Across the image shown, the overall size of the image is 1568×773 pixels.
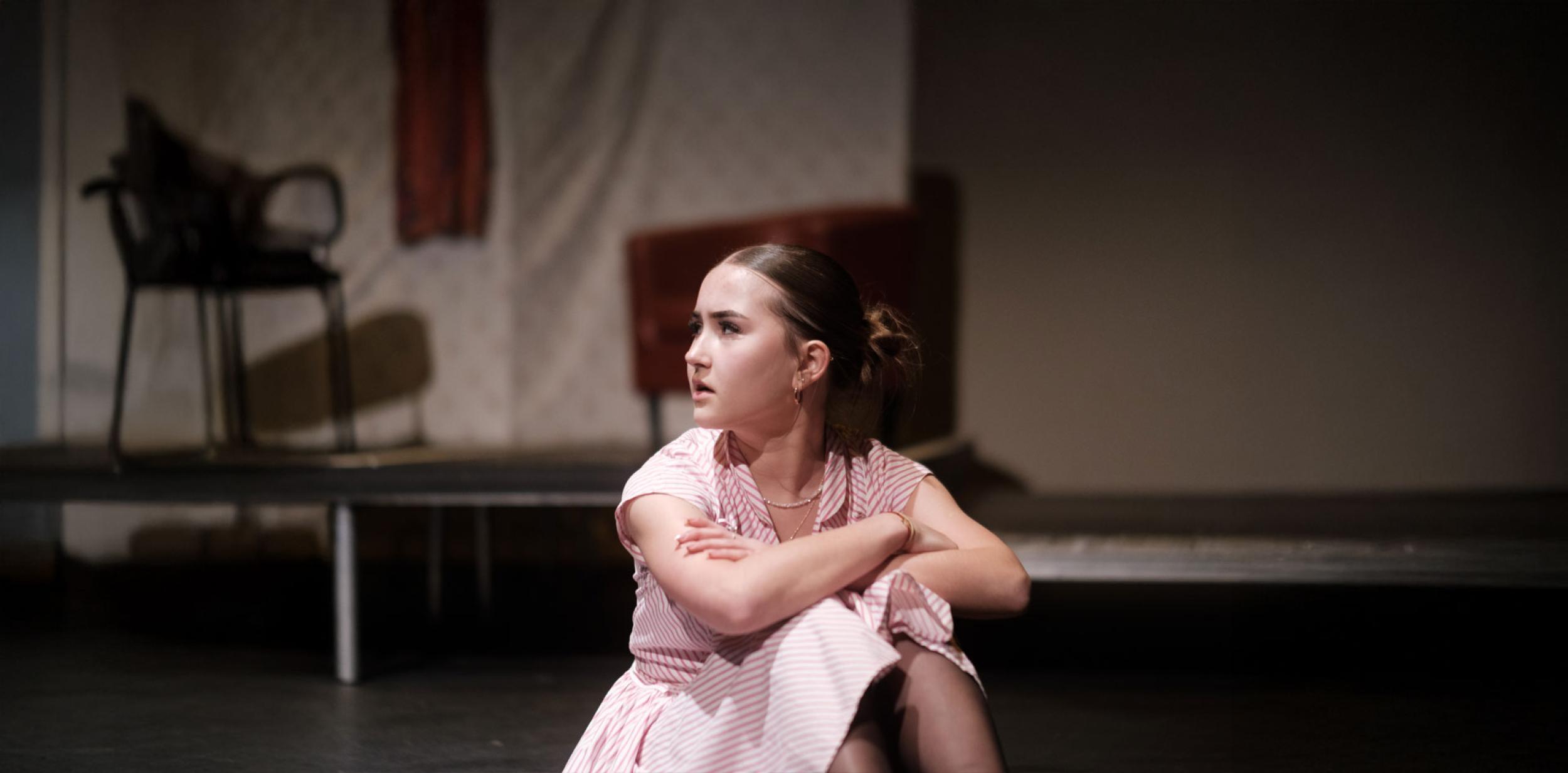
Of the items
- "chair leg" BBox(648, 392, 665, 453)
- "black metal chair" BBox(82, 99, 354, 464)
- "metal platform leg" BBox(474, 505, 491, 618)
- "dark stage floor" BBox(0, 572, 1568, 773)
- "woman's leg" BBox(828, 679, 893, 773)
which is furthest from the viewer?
"chair leg" BBox(648, 392, 665, 453)

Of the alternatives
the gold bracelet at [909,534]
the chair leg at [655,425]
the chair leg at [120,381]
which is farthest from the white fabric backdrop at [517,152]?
the gold bracelet at [909,534]

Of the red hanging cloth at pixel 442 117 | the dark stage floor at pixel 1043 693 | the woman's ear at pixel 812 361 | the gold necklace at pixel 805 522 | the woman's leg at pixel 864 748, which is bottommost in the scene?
the dark stage floor at pixel 1043 693

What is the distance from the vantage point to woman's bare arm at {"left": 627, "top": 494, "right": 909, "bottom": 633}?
1.33 metres

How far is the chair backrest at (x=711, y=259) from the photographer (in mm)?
3785

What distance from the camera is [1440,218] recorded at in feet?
15.1

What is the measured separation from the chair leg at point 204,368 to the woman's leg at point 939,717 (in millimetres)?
3636

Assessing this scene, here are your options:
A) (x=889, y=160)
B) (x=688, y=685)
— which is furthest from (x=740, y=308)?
(x=889, y=160)

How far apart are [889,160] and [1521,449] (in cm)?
256

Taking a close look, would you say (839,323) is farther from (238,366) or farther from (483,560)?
(238,366)

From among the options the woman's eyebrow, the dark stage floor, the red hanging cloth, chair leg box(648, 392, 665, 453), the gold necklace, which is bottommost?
the dark stage floor

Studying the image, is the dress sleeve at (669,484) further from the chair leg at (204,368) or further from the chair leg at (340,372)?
the chair leg at (204,368)

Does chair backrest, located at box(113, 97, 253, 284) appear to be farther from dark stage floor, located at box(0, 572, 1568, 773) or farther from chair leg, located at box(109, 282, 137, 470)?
dark stage floor, located at box(0, 572, 1568, 773)

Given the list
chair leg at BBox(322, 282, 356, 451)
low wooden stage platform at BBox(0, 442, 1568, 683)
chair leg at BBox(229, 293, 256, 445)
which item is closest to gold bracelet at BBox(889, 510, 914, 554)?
low wooden stage platform at BBox(0, 442, 1568, 683)

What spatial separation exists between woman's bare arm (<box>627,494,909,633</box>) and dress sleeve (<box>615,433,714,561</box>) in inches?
0.9
